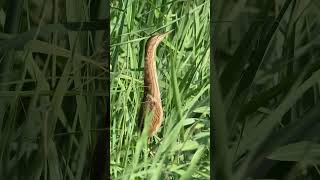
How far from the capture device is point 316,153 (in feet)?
6.29

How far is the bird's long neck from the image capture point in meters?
2.11

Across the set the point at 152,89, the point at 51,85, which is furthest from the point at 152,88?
the point at 51,85

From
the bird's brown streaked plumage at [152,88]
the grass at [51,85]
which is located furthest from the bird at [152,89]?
the grass at [51,85]

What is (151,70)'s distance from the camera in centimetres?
211

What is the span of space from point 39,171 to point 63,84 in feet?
1.08

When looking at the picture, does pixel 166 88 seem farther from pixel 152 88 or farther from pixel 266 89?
pixel 266 89

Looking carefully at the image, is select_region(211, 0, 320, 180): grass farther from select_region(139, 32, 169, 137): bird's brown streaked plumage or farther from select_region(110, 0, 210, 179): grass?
select_region(139, 32, 169, 137): bird's brown streaked plumage

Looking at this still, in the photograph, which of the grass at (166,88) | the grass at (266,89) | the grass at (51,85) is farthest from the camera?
the grass at (51,85)

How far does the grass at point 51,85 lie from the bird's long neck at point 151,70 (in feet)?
0.65

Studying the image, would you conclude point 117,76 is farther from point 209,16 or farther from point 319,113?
point 319,113

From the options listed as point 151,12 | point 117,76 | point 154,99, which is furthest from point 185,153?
point 151,12

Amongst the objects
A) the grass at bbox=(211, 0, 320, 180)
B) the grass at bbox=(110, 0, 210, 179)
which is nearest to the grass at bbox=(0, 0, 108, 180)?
the grass at bbox=(110, 0, 210, 179)

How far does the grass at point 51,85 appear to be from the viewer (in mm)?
2227

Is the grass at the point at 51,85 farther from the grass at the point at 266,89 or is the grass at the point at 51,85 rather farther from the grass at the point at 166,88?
the grass at the point at 266,89
